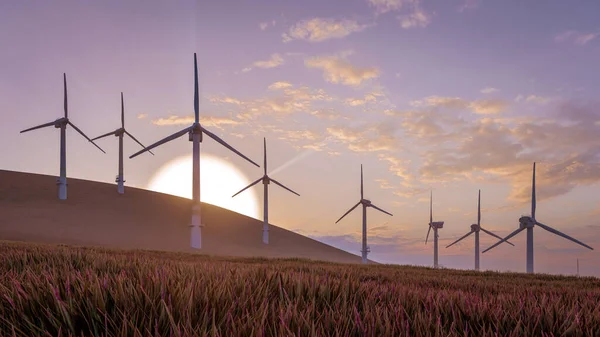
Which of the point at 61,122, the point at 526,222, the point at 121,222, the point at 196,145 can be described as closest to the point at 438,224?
the point at 526,222

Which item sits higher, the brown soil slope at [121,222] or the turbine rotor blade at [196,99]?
the turbine rotor blade at [196,99]

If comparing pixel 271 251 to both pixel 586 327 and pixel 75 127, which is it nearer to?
pixel 75 127

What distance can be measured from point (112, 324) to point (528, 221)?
86.3m

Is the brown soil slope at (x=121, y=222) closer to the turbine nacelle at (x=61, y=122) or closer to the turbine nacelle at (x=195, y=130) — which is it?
the turbine nacelle at (x=61, y=122)

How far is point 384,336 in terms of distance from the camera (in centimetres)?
287

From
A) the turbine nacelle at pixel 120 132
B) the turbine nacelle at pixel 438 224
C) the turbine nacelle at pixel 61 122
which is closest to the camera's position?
the turbine nacelle at pixel 61 122

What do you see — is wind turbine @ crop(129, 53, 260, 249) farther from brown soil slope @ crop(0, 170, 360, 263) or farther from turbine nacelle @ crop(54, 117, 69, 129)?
turbine nacelle @ crop(54, 117, 69, 129)

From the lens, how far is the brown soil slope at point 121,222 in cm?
7938

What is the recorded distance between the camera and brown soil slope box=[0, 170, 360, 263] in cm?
7938

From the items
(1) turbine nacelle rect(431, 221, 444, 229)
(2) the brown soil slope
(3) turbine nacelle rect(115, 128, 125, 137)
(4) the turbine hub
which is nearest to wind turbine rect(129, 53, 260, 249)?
(2) the brown soil slope

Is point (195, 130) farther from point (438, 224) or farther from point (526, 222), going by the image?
point (438, 224)

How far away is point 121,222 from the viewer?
92938 mm

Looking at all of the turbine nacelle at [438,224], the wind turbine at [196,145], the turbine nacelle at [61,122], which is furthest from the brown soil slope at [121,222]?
the turbine nacelle at [438,224]

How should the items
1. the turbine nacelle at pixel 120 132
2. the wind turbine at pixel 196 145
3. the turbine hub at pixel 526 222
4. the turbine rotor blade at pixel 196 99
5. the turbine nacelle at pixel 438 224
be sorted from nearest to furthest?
the wind turbine at pixel 196 145
the turbine rotor blade at pixel 196 99
the turbine hub at pixel 526 222
the turbine nacelle at pixel 120 132
the turbine nacelle at pixel 438 224
